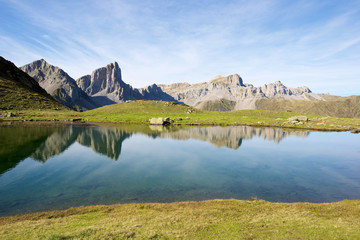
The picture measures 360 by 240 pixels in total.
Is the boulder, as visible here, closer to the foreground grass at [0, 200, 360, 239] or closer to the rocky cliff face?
the rocky cliff face

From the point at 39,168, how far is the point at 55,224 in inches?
1029

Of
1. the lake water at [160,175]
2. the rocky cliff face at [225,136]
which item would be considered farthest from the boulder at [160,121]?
the lake water at [160,175]

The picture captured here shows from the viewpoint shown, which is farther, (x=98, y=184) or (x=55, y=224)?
(x=98, y=184)

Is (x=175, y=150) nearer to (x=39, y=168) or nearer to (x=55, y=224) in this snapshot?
(x=39, y=168)

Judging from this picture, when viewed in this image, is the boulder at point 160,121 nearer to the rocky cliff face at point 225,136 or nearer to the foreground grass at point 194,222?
the rocky cliff face at point 225,136

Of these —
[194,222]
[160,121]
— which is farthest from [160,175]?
[160,121]

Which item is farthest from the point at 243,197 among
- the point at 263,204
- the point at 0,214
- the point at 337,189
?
the point at 0,214

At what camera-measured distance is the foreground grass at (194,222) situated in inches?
572

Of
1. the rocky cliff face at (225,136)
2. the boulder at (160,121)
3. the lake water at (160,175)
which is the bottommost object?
the lake water at (160,175)

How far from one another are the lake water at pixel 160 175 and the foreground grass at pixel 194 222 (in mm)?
4094

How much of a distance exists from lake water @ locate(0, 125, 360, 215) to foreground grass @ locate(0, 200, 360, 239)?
409 cm

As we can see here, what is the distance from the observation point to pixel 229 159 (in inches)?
1863

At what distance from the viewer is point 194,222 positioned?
1689 cm

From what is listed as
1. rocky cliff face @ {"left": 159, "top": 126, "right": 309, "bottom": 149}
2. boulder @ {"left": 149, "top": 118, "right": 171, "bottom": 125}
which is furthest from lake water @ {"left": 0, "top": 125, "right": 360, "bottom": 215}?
boulder @ {"left": 149, "top": 118, "right": 171, "bottom": 125}
